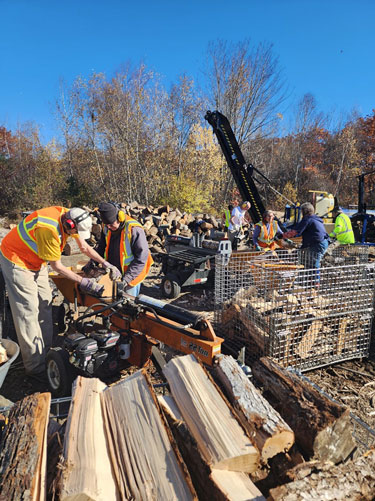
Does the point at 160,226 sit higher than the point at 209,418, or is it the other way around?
the point at 160,226

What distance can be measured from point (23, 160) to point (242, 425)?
28724mm

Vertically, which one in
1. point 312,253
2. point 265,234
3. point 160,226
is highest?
point 160,226

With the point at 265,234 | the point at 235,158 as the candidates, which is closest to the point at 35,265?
the point at 265,234

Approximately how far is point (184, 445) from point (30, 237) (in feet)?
8.99

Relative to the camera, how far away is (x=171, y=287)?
275 inches

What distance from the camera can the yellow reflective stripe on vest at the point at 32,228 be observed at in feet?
11.6

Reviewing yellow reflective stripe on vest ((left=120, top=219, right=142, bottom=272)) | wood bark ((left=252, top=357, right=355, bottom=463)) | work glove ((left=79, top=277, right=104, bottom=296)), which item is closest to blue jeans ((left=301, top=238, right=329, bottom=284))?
yellow reflective stripe on vest ((left=120, top=219, right=142, bottom=272))

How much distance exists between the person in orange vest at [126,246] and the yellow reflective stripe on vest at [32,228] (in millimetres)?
719

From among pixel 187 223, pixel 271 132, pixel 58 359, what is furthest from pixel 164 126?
pixel 58 359

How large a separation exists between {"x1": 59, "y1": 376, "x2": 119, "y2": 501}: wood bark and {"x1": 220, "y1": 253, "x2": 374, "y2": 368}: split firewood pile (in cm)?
231

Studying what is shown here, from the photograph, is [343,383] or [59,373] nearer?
[59,373]

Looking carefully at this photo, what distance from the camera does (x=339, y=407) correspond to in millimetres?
1945

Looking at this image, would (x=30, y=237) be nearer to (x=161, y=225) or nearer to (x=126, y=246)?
(x=126, y=246)

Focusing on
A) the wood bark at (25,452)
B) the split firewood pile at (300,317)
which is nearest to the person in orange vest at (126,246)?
the split firewood pile at (300,317)
